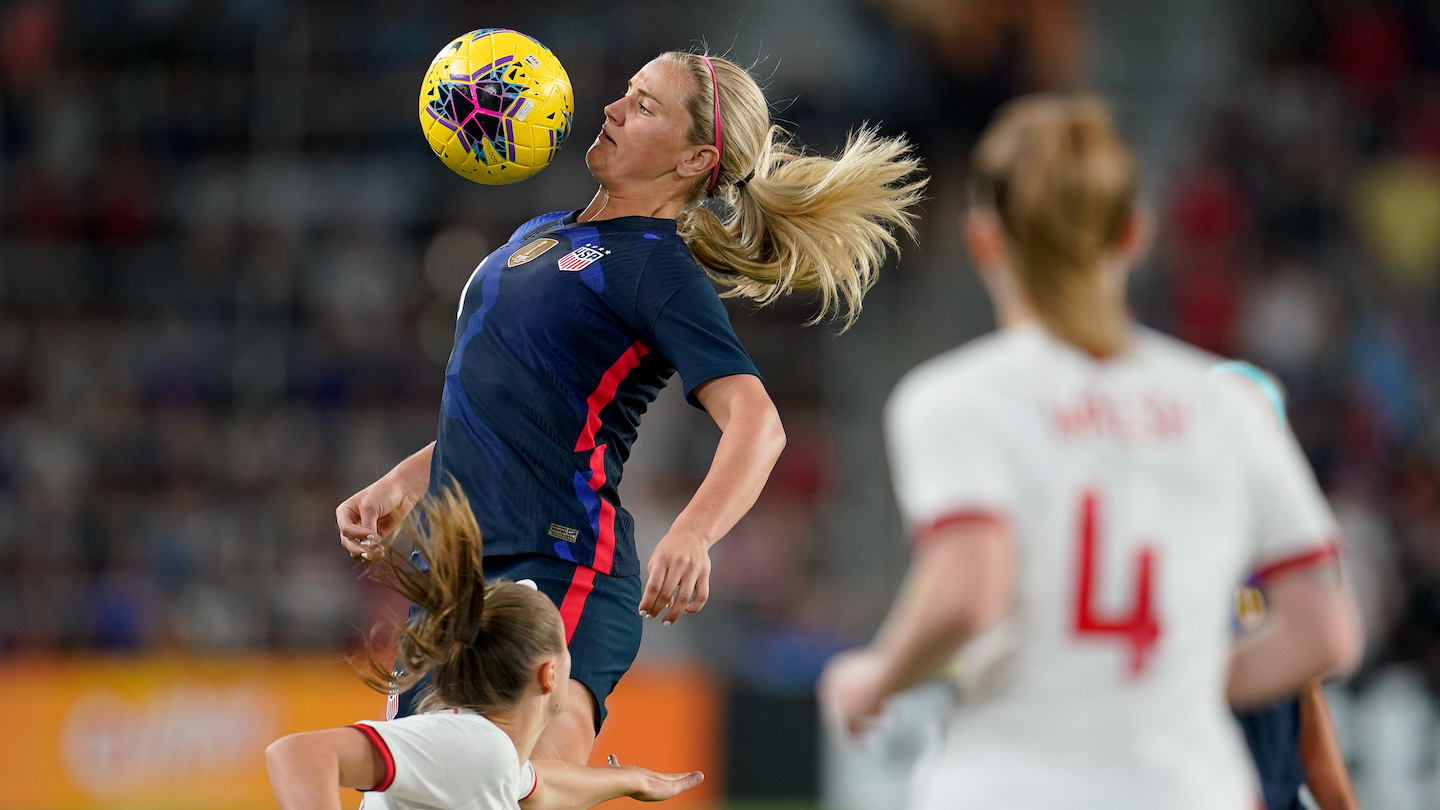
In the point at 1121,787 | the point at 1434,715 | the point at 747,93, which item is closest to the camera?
the point at 1121,787

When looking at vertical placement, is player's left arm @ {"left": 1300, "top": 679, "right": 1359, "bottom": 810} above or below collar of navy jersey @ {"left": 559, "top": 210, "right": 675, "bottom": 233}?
below

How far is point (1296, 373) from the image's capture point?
11719 millimetres

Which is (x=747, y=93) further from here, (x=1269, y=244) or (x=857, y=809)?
(x=1269, y=244)

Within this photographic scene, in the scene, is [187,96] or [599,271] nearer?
[599,271]

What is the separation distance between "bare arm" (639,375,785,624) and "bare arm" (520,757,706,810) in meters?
0.46

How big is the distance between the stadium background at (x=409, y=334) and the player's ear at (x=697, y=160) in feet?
20.7

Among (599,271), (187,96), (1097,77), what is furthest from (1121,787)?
(1097,77)

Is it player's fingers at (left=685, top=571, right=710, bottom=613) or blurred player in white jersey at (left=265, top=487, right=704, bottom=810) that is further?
player's fingers at (left=685, top=571, right=710, bottom=613)

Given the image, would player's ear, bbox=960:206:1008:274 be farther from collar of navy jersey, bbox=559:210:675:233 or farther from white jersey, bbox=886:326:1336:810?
collar of navy jersey, bbox=559:210:675:233

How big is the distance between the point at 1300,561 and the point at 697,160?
2.21 metres

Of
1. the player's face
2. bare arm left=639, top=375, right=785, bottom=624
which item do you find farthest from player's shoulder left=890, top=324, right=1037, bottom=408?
the player's face

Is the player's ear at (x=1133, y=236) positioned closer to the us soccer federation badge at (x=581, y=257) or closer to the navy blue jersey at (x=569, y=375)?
the navy blue jersey at (x=569, y=375)

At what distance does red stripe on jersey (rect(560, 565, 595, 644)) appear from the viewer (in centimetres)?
375

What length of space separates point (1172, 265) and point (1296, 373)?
1173mm
